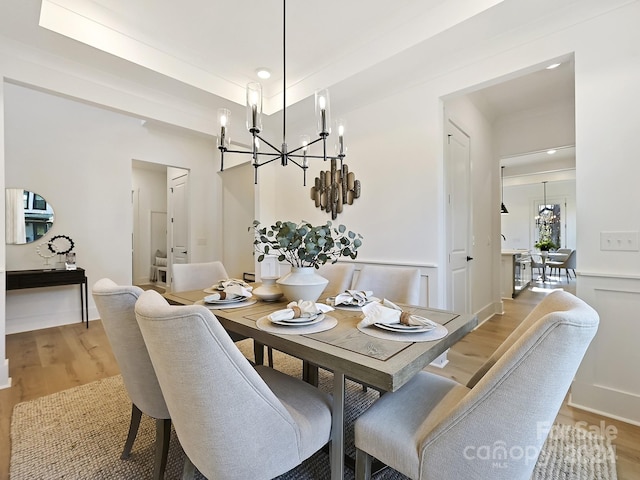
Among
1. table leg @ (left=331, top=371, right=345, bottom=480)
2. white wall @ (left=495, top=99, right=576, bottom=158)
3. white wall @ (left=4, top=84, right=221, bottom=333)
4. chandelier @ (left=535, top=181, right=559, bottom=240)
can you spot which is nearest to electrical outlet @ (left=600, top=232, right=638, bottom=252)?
table leg @ (left=331, top=371, right=345, bottom=480)

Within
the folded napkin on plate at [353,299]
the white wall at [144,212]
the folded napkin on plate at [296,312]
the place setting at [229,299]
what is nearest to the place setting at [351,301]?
the folded napkin on plate at [353,299]

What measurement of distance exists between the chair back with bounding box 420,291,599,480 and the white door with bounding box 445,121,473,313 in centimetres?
209

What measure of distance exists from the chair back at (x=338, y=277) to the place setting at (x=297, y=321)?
87 centimetres

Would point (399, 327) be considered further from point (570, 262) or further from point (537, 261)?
point (537, 261)

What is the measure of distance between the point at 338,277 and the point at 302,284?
817mm

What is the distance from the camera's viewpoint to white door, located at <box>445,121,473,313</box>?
292 centimetres

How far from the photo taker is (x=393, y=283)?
2115 millimetres

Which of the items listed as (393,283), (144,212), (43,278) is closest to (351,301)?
(393,283)

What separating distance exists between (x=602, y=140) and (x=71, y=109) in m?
5.66

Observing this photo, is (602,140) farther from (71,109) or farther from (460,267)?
(71,109)

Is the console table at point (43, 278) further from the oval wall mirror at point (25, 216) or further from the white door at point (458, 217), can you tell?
the white door at point (458, 217)

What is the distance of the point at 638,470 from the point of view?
4.74ft

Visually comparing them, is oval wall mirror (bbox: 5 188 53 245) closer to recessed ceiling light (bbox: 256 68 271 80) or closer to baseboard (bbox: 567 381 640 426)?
recessed ceiling light (bbox: 256 68 271 80)

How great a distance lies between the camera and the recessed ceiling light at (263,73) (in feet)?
9.95
